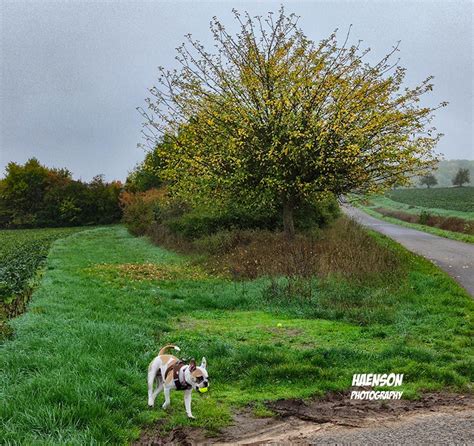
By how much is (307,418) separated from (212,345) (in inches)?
110

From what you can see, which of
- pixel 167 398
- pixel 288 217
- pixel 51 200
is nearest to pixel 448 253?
pixel 288 217

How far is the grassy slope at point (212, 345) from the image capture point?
214 inches

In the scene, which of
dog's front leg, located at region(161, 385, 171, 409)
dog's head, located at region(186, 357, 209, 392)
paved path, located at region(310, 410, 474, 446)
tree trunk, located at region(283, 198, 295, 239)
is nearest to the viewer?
dog's head, located at region(186, 357, 209, 392)

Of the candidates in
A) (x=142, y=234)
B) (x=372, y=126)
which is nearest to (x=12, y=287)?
(x=372, y=126)

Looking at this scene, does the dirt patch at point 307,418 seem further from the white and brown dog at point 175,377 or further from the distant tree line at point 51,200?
the distant tree line at point 51,200

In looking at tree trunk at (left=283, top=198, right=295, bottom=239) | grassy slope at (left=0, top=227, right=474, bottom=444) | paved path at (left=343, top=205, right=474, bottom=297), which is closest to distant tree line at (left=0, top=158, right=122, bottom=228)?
paved path at (left=343, top=205, right=474, bottom=297)

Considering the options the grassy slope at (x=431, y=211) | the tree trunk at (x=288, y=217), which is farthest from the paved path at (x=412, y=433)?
the grassy slope at (x=431, y=211)

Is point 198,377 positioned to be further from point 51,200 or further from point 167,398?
point 51,200

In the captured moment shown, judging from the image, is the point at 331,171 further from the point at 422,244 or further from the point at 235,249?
the point at 422,244

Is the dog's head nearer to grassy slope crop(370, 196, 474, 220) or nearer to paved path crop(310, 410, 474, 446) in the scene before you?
paved path crop(310, 410, 474, 446)

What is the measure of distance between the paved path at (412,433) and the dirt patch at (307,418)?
131mm

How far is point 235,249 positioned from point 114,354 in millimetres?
13035

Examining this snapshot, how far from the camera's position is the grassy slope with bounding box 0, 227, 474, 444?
5.43 m

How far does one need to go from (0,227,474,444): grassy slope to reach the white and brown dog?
0.81ft
